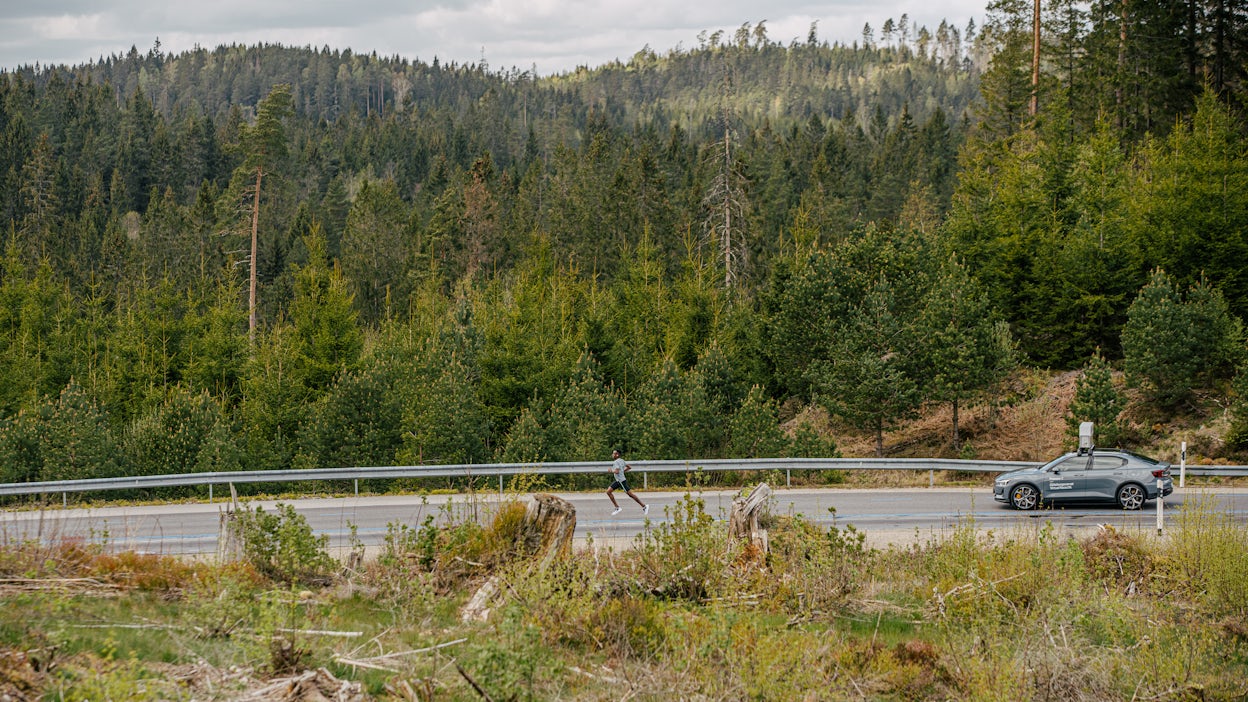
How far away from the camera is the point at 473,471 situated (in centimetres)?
2166

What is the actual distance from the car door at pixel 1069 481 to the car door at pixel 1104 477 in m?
0.11

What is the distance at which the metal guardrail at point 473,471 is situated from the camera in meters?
20.0

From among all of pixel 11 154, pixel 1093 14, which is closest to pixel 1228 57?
pixel 1093 14

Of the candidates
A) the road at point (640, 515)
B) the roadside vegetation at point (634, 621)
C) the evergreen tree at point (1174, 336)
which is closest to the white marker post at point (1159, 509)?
the road at point (640, 515)

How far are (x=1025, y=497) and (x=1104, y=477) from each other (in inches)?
60.5

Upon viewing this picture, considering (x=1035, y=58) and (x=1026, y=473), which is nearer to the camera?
(x=1026, y=473)

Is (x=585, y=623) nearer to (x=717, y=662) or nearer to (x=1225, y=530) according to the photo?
(x=717, y=662)

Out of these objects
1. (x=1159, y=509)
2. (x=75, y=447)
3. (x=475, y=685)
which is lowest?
(x=75, y=447)

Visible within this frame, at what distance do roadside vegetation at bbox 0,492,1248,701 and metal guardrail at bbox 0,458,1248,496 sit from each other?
26.3 feet

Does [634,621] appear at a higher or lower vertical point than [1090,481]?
higher

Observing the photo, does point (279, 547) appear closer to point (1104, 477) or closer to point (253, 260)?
point (1104, 477)

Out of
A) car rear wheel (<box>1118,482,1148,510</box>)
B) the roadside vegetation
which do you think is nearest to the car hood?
car rear wheel (<box>1118,482,1148,510</box>)

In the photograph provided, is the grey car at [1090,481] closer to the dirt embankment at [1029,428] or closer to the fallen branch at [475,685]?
the dirt embankment at [1029,428]

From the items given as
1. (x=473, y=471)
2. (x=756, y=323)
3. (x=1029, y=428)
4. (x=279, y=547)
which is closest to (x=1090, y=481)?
(x=473, y=471)
